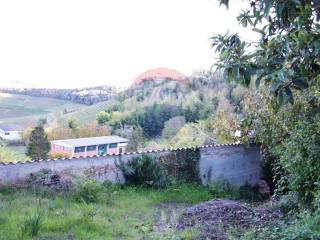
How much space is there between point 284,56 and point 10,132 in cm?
2436

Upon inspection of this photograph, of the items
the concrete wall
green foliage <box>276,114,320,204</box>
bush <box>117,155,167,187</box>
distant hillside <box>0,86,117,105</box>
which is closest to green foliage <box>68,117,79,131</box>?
distant hillside <box>0,86,117,105</box>

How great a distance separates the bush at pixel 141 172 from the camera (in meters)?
10.6

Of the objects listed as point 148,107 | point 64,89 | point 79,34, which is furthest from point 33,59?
point 148,107

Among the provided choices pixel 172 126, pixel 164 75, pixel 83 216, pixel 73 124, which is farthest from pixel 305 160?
pixel 164 75

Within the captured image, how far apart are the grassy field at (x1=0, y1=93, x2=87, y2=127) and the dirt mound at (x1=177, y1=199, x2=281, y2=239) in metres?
26.9

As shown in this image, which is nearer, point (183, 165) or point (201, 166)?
point (183, 165)

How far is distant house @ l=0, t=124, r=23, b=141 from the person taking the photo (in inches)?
967

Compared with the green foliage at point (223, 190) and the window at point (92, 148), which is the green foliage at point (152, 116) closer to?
the window at point (92, 148)

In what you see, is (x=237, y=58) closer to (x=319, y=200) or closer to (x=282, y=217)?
(x=319, y=200)

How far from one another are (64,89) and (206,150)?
25.2 metres

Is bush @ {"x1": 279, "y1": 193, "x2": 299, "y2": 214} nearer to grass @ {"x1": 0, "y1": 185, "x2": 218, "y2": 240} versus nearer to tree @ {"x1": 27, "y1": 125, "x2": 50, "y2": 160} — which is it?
grass @ {"x1": 0, "y1": 185, "x2": 218, "y2": 240}

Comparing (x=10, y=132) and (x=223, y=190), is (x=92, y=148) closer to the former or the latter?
(x=223, y=190)

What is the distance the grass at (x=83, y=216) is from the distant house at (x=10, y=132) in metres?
16.3

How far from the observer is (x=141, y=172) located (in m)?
10.7
